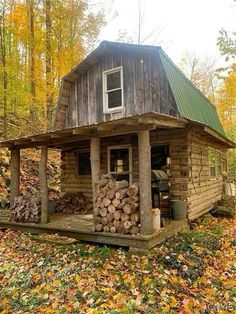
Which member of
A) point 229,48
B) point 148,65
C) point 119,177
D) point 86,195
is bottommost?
point 86,195

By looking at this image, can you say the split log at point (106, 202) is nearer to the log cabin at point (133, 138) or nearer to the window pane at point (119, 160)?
the log cabin at point (133, 138)

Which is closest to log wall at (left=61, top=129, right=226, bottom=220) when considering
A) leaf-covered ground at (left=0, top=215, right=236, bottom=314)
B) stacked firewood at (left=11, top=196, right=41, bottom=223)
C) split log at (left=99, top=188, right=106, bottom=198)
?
leaf-covered ground at (left=0, top=215, right=236, bottom=314)

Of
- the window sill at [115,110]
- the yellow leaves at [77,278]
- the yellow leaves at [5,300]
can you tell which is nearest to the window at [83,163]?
the window sill at [115,110]

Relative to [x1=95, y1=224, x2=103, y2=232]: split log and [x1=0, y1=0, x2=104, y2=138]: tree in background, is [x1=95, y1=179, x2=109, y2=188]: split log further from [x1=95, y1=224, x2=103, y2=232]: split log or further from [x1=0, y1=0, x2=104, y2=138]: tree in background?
[x1=0, y1=0, x2=104, y2=138]: tree in background

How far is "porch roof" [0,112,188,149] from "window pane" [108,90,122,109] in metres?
3.03

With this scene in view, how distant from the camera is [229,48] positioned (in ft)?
31.4

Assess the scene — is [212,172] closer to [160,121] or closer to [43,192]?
[160,121]

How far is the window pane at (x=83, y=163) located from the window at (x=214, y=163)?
17.4ft

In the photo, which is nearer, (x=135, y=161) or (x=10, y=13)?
(x=135, y=161)

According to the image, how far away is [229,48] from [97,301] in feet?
30.1

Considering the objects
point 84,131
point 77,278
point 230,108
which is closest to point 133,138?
point 84,131

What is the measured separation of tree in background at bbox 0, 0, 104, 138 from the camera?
49.7ft

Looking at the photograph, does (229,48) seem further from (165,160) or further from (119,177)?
(119,177)

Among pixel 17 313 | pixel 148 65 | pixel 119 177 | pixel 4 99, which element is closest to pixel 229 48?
pixel 148 65
